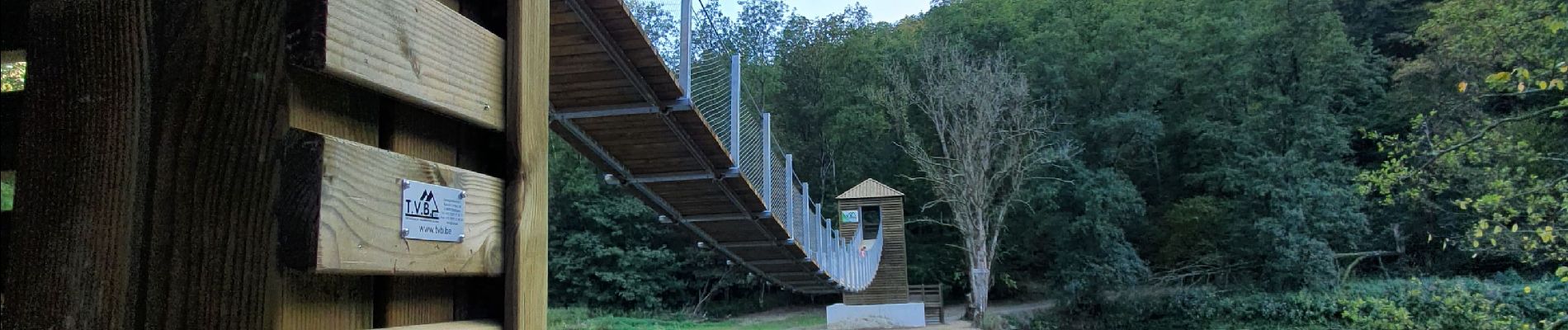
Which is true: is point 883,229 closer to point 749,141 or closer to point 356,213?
point 749,141

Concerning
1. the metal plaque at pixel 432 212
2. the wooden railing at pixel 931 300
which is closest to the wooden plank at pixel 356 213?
the metal plaque at pixel 432 212

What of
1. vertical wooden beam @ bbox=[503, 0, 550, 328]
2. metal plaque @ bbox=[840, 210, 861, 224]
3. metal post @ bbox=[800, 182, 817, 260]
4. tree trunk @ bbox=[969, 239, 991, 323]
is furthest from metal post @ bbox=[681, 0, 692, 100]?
tree trunk @ bbox=[969, 239, 991, 323]

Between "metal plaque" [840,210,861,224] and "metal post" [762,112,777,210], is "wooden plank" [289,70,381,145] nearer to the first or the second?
"metal post" [762,112,777,210]

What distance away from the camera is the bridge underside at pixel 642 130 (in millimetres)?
4254

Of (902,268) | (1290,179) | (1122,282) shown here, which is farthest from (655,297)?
(1290,179)

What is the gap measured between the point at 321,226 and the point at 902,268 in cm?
1317

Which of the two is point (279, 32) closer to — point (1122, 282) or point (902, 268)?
point (902, 268)

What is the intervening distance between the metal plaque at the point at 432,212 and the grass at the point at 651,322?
15192 millimetres

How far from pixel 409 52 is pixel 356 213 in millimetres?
160

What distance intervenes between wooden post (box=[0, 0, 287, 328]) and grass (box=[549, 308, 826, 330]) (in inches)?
602

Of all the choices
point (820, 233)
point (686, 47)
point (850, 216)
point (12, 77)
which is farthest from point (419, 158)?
point (850, 216)

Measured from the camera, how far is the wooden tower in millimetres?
13086

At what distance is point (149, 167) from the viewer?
0.69 meters

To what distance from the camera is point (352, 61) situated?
0.72 metres
